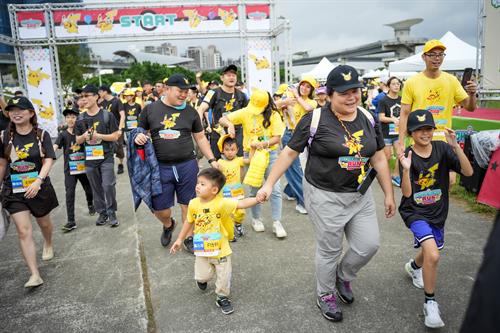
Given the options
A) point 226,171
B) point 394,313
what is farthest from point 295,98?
point 394,313

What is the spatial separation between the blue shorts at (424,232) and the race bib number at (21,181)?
3.95 metres

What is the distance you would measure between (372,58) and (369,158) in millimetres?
105044

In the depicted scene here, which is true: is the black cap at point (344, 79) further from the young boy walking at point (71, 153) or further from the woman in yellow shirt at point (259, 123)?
the young boy walking at point (71, 153)

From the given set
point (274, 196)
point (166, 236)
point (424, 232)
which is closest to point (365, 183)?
point (424, 232)

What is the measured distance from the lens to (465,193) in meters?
6.17

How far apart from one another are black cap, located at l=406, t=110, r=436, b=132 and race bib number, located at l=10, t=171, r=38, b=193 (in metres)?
3.96

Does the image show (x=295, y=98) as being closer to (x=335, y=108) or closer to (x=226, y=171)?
(x=226, y=171)

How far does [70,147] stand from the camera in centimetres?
571

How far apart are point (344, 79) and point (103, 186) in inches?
168

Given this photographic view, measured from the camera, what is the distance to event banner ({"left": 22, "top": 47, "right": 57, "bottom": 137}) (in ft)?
50.5

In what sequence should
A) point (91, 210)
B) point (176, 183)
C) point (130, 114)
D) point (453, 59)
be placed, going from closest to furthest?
point (176, 183)
point (91, 210)
point (130, 114)
point (453, 59)

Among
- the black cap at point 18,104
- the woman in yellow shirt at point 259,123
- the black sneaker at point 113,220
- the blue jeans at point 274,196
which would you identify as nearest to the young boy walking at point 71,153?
the black sneaker at point 113,220

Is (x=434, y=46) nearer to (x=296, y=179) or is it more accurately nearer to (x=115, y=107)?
(x=296, y=179)

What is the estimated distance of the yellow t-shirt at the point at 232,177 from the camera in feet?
15.9
